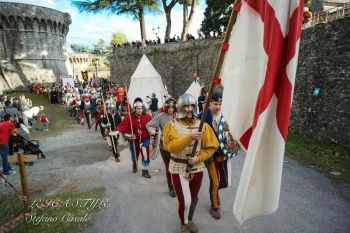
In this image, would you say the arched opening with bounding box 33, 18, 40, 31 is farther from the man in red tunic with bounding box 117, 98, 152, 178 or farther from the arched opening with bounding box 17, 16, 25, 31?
the man in red tunic with bounding box 117, 98, 152, 178

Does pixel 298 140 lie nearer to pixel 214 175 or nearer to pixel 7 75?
pixel 214 175

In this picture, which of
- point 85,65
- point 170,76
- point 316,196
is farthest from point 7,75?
point 316,196

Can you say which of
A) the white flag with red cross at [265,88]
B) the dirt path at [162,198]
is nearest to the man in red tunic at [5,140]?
the dirt path at [162,198]

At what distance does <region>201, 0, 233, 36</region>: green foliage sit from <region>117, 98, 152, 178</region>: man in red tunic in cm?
2353

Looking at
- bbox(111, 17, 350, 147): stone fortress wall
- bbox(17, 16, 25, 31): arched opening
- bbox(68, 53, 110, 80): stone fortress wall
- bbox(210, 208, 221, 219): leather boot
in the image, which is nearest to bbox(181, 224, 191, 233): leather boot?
bbox(210, 208, 221, 219): leather boot

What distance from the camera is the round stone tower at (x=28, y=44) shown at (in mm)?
38656

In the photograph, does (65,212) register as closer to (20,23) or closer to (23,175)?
(23,175)

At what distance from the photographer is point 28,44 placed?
4153cm

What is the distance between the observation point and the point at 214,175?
4922 mm

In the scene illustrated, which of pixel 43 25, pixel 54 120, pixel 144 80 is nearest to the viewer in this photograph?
pixel 144 80

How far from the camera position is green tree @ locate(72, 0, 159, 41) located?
102ft

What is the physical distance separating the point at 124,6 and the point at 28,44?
19337 millimetres

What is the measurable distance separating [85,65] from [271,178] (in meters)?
69.7

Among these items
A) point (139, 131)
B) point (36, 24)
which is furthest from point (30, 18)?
point (139, 131)
